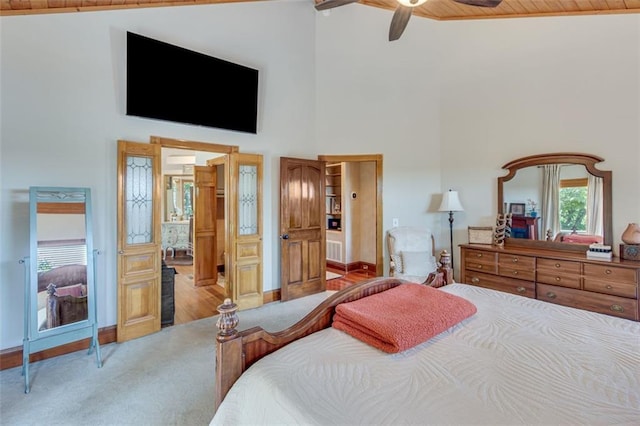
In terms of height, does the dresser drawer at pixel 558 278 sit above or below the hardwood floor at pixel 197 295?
above

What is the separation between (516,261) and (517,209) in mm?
785

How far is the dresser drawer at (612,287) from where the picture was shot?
105 inches

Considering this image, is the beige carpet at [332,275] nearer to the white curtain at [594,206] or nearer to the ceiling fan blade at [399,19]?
the white curtain at [594,206]

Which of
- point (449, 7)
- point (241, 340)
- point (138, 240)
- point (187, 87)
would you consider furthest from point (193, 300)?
point (449, 7)

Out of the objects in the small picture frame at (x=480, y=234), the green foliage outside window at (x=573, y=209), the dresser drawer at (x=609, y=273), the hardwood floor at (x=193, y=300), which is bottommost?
the hardwood floor at (x=193, y=300)

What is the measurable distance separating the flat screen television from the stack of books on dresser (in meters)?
4.04

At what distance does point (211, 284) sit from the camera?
201 inches

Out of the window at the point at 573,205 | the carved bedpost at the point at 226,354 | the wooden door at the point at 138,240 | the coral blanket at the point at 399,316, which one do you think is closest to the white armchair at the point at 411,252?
the window at the point at 573,205

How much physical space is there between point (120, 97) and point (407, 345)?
3.49 metres

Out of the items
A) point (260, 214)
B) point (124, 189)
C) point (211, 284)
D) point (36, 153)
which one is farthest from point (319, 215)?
point (36, 153)

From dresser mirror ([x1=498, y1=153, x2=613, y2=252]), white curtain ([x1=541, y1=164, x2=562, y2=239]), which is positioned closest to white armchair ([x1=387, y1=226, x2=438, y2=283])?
dresser mirror ([x1=498, y1=153, x2=613, y2=252])

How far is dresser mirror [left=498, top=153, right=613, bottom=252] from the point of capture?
3.23 metres

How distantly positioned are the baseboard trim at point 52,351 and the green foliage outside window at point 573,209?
5.04 metres

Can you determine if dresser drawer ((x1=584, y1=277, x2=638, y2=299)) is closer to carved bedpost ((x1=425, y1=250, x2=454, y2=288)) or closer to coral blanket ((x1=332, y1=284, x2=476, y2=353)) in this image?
carved bedpost ((x1=425, y1=250, x2=454, y2=288))
